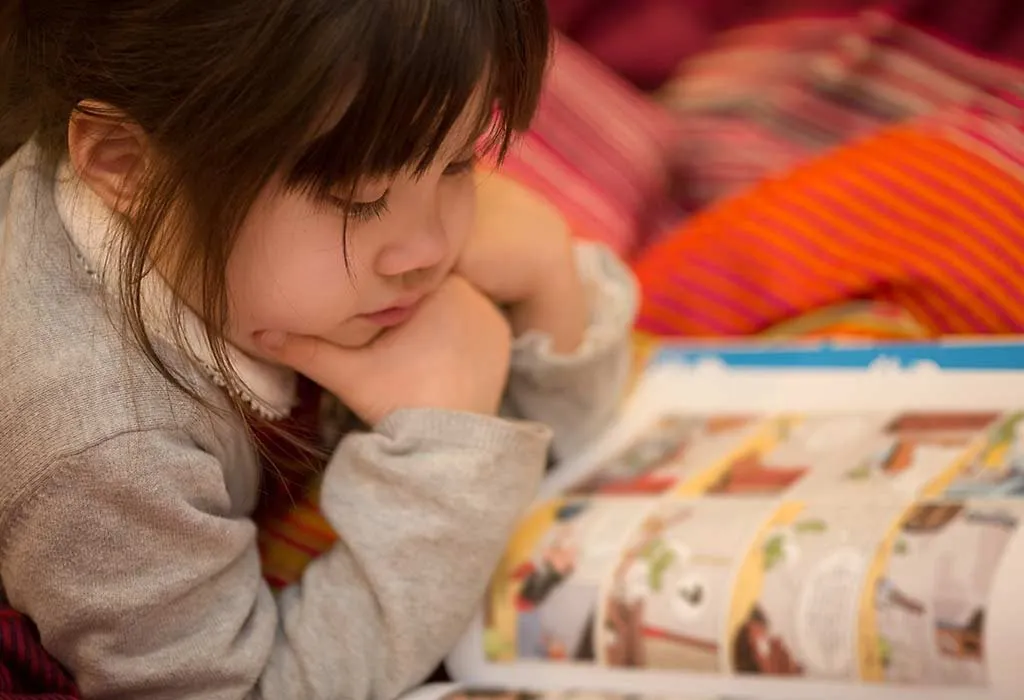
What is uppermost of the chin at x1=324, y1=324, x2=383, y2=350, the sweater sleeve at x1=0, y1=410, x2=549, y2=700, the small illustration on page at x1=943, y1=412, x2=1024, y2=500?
the small illustration on page at x1=943, y1=412, x2=1024, y2=500

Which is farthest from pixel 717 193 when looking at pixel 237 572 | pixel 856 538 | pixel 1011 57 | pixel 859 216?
pixel 237 572

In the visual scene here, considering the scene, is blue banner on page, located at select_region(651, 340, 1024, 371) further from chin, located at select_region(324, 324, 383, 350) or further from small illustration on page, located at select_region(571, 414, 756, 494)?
Result: chin, located at select_region(324, 324, 383, 350)

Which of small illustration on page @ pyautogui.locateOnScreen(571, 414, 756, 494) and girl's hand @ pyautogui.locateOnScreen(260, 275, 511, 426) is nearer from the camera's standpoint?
girl's hand @ pyautogui.locateOnScreen(260, 275, 511, 426)

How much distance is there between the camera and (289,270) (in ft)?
1.92

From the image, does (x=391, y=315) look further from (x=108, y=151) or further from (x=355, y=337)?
(x=108, y=151)

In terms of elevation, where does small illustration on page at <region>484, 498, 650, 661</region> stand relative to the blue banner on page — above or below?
below

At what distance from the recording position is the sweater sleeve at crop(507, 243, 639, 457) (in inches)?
32.2

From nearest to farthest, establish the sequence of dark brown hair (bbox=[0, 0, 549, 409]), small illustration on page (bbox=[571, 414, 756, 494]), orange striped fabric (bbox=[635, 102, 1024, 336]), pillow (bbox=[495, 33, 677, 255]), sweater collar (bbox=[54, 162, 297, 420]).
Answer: dark brown hair (bbox=[0, 0, 549, 409]) < sweater collar (bbox=[54, 162, 297, 420]) < small illustration on page (bbox=[571, 414, 756, 494]) < orange striped fabric (bbox=[635, 102, 1024, 336]) < pillow (bbox=[495, 33, 677, 255])

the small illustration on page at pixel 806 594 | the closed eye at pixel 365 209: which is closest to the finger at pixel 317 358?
the closed eye at pixel 365 209

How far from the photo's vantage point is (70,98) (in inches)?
22.1

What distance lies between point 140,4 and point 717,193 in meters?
0.72

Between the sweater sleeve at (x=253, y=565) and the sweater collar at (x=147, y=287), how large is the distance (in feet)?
0.15

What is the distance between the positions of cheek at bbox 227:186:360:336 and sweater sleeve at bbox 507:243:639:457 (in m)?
→ 0.22

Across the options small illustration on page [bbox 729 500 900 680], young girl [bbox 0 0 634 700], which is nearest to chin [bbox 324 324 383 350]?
young girl [bbox 0 0 634 700]
